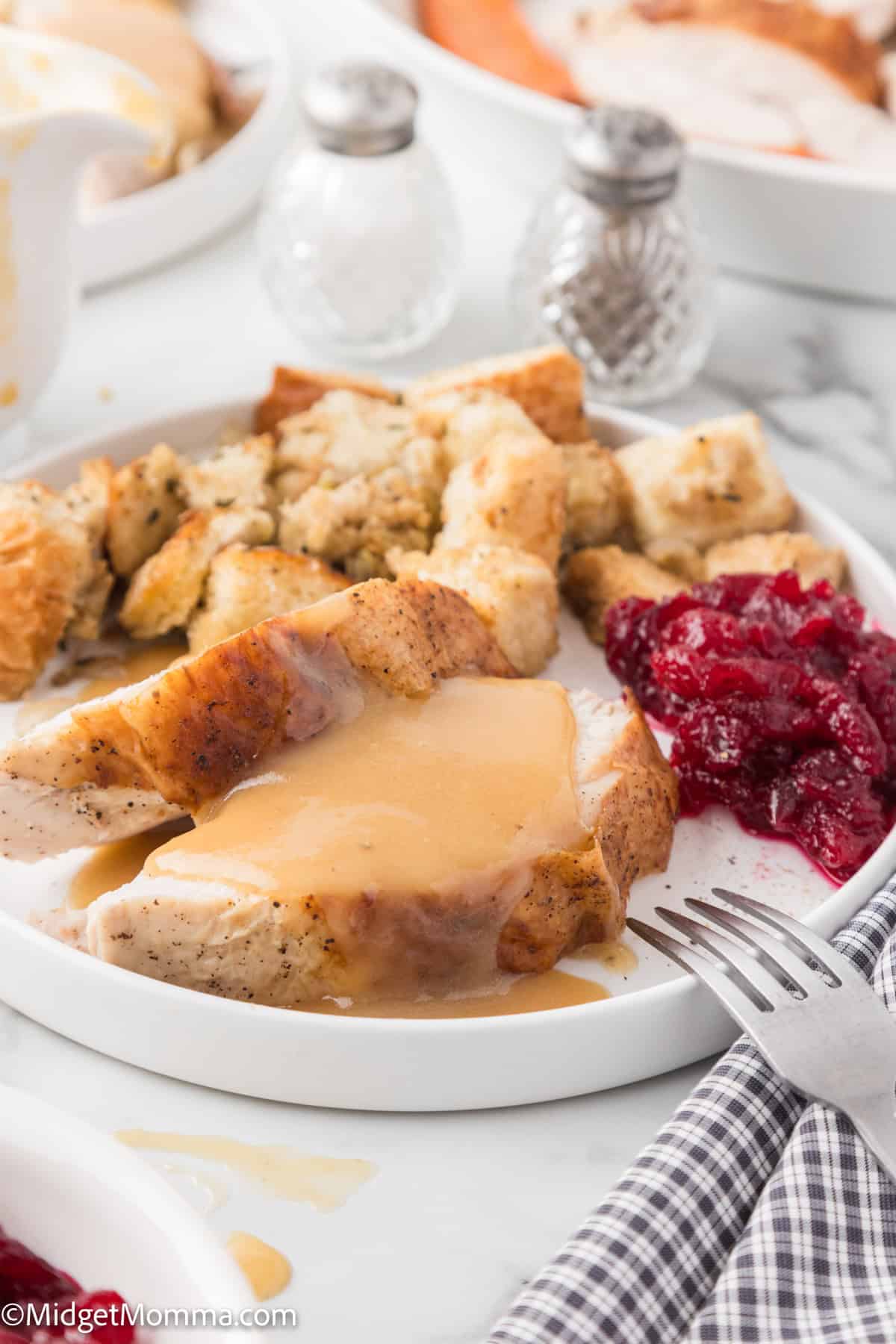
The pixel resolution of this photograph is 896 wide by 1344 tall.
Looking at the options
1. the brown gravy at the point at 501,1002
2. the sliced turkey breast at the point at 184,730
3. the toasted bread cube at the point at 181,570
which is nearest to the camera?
the brown gravy at the point at 501,1002

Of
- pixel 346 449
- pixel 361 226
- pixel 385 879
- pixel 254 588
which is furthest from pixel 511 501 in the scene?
pixel 361 226

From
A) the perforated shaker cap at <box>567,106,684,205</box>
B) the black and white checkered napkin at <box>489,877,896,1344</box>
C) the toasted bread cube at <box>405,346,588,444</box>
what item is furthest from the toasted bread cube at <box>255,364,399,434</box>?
the black and white checkered napkin at <box>489,877,896,1344</box>

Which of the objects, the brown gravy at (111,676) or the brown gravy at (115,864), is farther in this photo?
the brown gravy at (111,676)

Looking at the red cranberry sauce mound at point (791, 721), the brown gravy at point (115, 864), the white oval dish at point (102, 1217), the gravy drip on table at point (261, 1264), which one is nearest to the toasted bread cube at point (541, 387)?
the red cranberry sauce mound at point (791, 721)

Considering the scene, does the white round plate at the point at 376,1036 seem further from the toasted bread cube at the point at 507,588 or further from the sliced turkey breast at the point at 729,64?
the sliced turkey breast at the point at 729,64

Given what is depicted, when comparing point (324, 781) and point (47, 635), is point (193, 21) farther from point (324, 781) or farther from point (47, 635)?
point (324, 781)

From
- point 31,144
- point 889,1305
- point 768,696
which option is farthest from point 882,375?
point 889,1305

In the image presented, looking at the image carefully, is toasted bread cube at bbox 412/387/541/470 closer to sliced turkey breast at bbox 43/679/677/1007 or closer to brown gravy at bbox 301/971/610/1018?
sliced turkey breast at bbox 43/679/677/1007
